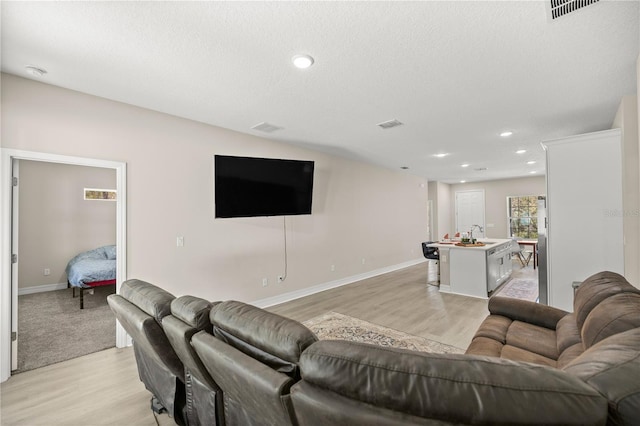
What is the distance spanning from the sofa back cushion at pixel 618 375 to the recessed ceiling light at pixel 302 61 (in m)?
2.38

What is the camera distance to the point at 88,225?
595 cm

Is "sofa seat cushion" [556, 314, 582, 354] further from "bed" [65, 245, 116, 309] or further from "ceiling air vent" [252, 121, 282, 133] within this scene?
"bed" [65, 245, 116, 309]

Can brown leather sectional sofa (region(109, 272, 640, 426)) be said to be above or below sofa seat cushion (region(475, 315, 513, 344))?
above

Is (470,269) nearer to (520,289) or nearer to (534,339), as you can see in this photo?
(520,289)

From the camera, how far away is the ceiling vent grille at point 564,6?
167 cm

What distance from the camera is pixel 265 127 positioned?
157 inches

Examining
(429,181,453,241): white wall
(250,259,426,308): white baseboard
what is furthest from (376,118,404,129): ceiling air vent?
(429,181,453,241): white wall

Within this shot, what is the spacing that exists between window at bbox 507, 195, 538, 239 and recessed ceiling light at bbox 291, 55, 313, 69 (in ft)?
31.9

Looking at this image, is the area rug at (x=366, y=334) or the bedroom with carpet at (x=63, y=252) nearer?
the area rug at (x=366, y=334)

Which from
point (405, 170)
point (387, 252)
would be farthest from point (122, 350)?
point (405, 170)

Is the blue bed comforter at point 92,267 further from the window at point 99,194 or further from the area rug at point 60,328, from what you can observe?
the window at point 99,194

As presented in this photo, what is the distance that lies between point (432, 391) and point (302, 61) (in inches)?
91.7

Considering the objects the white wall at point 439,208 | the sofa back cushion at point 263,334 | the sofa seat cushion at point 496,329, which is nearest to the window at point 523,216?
the white wall at point 439,208

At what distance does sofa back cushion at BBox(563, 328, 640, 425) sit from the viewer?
29.4 inches
